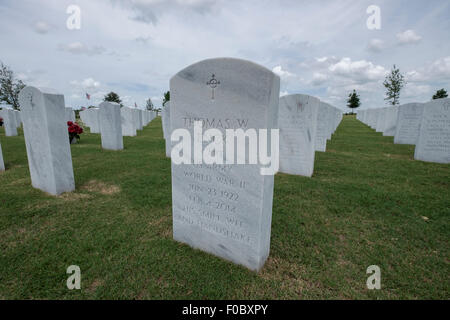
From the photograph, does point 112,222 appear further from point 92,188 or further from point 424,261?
point 424,261

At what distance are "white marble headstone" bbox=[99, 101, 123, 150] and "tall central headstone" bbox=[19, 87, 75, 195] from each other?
420 centimetres

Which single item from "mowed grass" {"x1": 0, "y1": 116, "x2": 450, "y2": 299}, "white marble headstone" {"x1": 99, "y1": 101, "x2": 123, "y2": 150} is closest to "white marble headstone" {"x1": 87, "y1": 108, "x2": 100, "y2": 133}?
"white marble headstone" {"x1": 99, "y1": 101, "x2": 123, "y2": 150}

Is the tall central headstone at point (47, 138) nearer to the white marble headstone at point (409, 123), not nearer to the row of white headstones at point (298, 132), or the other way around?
the row of white headstones at point (298, 132)

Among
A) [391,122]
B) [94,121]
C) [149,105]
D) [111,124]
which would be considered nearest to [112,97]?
[149,105]

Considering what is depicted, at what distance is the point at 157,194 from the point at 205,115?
2443 mm

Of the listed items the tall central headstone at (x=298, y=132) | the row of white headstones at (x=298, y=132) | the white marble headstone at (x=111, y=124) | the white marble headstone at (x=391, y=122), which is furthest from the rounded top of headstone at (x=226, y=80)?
the white marble headstone at (x=391, y=122)

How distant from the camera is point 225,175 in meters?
2.24

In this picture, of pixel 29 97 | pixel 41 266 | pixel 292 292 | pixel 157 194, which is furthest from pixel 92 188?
pixel 292 292

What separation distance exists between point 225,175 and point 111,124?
25.2 ft

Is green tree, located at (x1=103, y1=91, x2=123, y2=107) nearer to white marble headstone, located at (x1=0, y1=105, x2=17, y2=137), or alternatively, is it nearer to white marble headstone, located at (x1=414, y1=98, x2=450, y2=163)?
white marble headstone, located at (x1=0, y1=105, x2=17, y2=137)

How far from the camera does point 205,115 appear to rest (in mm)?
2232

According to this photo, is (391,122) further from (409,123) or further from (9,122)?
(9,122)

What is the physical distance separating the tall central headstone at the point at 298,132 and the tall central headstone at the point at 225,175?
3.38 meters
